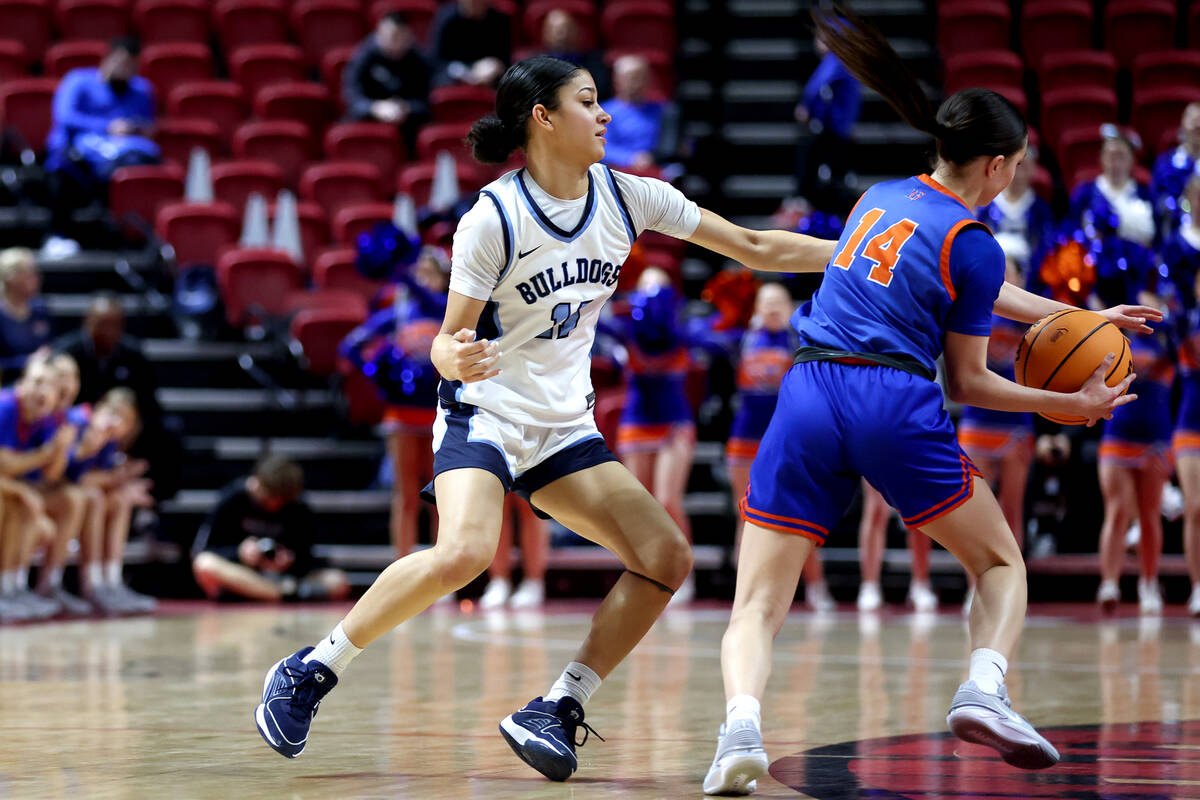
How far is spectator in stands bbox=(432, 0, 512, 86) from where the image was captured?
1201 centimetres

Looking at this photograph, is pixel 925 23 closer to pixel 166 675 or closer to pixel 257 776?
pixel 166 675

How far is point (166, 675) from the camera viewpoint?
586 centimetres

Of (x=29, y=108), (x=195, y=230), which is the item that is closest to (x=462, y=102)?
(x=195, y=230)

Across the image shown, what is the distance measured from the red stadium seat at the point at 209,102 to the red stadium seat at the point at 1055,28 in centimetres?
650

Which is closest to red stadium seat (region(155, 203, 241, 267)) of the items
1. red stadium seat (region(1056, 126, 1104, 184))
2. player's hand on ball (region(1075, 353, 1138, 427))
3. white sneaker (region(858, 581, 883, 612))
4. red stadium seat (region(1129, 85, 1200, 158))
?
white sneaker (region(858, 581, 883, 612))

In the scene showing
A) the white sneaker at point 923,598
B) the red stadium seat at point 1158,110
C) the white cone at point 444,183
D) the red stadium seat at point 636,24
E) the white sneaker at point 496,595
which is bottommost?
the white sneaker at point 496,595

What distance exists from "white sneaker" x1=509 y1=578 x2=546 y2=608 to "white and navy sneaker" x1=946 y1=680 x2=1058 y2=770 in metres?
5.67

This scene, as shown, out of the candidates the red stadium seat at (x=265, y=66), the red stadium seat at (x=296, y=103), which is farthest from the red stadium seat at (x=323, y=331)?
the red stadium seat at (x=265, y=66)

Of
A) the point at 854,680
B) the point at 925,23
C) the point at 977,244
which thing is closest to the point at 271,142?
the point at 925,23

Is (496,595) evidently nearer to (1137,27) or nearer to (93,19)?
(93,19)

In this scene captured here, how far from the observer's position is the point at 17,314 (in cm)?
930

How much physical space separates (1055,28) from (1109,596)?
19.9ft

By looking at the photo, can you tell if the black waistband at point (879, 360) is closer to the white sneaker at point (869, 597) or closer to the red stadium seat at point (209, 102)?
the white sneaker at point (869, 597)

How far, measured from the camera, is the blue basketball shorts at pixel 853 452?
11.1 feet
